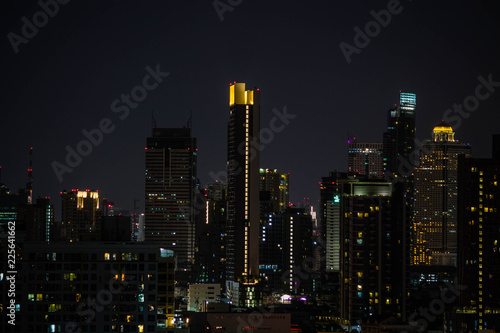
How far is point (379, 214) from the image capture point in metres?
63.1

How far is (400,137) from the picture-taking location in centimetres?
12512

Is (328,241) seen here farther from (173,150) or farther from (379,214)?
(379,214)

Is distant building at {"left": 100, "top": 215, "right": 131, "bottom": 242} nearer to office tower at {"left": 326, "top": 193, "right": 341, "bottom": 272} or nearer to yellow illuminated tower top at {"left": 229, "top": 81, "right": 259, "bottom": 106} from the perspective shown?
yellow illuminated tower top at {"left": 229, "top": 81, "right": 259, "bottom": 106}

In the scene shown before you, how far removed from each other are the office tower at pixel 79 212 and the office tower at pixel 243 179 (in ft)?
67.3

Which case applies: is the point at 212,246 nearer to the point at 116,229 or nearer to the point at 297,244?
the point at 297,244

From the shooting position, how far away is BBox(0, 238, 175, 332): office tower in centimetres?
3184

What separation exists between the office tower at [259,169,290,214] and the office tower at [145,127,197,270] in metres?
12.5

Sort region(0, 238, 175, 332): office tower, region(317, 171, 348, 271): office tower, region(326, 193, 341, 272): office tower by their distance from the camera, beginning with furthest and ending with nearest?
region(317, 171, 348, 271): office tower → region(326, 193, 341, 272): office tower → region(0, 238, 175, 332): office tower

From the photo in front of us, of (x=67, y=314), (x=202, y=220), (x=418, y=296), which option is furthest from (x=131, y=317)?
(x=202, y=220)

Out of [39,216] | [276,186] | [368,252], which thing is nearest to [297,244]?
[276,186]

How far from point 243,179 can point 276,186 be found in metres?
33.7

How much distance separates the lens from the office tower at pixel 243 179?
296ft

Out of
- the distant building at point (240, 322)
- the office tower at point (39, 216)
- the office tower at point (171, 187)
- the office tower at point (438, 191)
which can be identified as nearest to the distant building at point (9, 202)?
the office tower at point (39, 216)

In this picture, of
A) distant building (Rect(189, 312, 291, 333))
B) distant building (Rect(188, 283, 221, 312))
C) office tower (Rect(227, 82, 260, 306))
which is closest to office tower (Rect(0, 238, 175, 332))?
distant building (Rect(189, 312, 291, 333))
